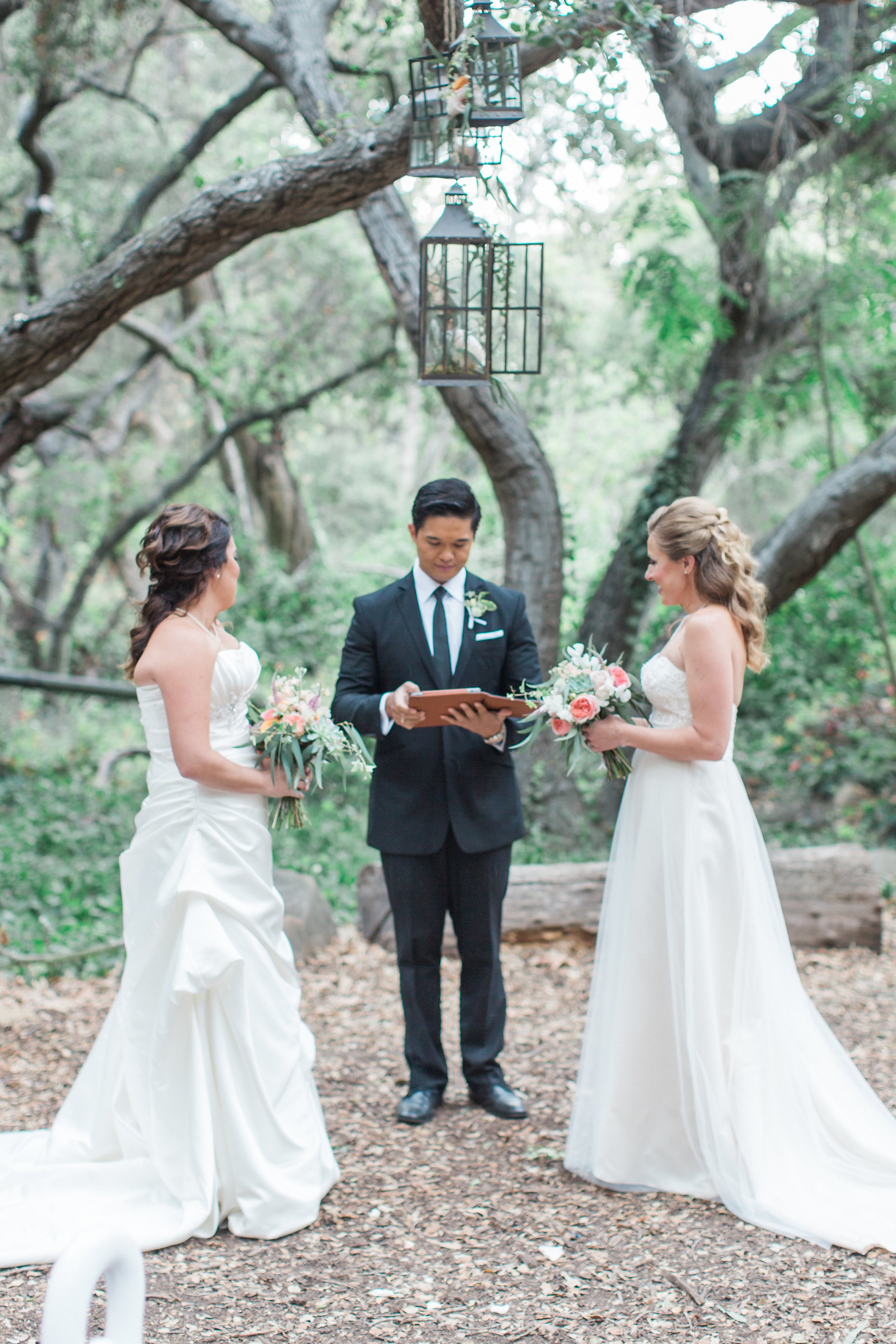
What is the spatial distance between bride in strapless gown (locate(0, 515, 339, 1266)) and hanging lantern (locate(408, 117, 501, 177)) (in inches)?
71.4

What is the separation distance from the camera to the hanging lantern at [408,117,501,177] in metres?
3.75

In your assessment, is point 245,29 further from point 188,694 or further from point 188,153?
point 188,694

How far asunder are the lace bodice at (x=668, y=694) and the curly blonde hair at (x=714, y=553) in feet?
0.85

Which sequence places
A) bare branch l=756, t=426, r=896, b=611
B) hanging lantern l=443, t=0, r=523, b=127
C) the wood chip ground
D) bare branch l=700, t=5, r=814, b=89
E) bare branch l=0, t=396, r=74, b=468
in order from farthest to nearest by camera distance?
bare branch l=756, t=426, r=896, b=611 < bare branch l=0, t=396, r=74, b=468 < bare branch l=700, t=5, r=814, b=89 < hanging lantern l=443, t=0, r=523, b=127 < the wood chip ground

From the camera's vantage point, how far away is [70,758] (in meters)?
12.3

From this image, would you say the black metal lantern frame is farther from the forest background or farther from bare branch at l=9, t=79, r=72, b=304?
bare branch at l=9, t=79, r=72, b=304

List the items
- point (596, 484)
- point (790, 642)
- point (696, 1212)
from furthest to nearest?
point (596, 484)
point (790, 642)
point (696, 1212)

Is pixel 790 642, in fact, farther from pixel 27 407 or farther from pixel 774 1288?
pixel 774 1288

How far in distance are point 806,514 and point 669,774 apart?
4286 mm

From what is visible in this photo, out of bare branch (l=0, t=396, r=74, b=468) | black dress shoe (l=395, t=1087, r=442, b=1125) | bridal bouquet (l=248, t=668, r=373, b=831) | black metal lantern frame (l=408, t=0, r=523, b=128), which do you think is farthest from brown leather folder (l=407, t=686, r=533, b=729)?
bare branch (l=0, t=396, r=74, b=468)

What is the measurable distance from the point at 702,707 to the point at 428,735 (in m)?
1.02

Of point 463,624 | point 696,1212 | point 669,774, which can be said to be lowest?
point 696,1212

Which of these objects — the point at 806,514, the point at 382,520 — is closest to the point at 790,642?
the point at 806,514

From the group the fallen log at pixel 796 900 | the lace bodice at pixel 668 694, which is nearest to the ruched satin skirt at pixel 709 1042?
the lace bodice at pixel 668 694
